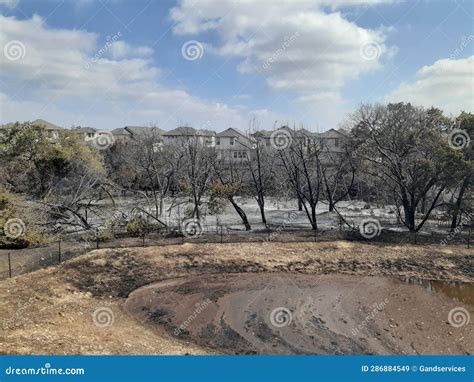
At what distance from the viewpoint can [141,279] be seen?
1260 centimetres

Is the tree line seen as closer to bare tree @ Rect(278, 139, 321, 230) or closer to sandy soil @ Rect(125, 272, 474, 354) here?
bare tree @ Rect(278, 139, 321, 230)

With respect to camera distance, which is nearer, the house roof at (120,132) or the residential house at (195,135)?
the residential house at (195,135)

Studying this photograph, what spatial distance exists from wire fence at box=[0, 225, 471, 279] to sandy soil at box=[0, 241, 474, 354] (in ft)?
2.70

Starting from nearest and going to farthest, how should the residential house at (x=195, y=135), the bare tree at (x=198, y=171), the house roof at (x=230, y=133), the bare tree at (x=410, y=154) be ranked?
the bare tree at (x=410, y=154), the bare tree at (x=198, y=171), the residential house at (x=195, y=135), the house roof at (x=230, y=133)

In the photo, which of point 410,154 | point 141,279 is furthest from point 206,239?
point 410,154

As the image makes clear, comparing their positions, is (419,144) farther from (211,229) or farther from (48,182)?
(48,182)

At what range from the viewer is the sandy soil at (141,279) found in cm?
812

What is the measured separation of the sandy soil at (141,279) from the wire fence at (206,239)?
824 millimetres

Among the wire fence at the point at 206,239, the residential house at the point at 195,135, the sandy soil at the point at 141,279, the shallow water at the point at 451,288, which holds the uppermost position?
the residential house at the point at 195,135

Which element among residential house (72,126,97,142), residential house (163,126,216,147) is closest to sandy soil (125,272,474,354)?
residential house (163,126,216,147)

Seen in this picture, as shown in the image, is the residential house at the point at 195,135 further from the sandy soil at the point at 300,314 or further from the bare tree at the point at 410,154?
the sandy soil at the point at 300,314

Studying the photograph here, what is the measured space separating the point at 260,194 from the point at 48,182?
13599mm

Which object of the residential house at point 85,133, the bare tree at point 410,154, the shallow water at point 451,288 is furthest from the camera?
the residential house at point 85,133

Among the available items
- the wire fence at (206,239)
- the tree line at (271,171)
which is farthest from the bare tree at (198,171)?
the wire fence at (206,239)
